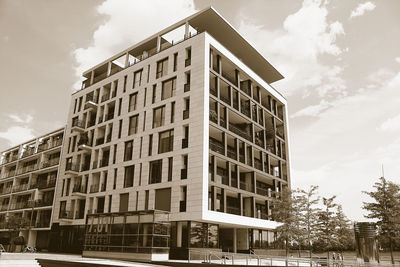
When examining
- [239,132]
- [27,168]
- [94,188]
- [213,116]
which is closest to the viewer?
[213,116]

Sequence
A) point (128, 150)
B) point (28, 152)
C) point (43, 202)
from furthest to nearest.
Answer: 1. point (28, 152)
2. point (43, 202)
3. point (128, 150)

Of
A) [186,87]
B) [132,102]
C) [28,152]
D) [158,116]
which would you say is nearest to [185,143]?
[158,116]

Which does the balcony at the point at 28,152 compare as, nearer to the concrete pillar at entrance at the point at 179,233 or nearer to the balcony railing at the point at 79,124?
the balcony railing at the point at 79,124

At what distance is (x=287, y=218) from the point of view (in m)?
32.2

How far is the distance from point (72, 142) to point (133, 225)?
24916 mm

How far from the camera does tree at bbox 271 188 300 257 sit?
1232 inches

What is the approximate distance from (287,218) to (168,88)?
18648 mm

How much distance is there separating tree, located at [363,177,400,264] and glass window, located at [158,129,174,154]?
747 inches

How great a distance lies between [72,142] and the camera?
47.2 meters

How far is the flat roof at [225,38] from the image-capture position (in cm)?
3793

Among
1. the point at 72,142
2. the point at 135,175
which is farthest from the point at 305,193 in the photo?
the point at 72,142

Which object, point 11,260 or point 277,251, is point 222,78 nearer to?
point 277,251

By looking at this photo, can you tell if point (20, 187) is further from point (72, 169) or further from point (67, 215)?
point (67, 215)

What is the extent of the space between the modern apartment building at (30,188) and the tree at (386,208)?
39.8 meters
